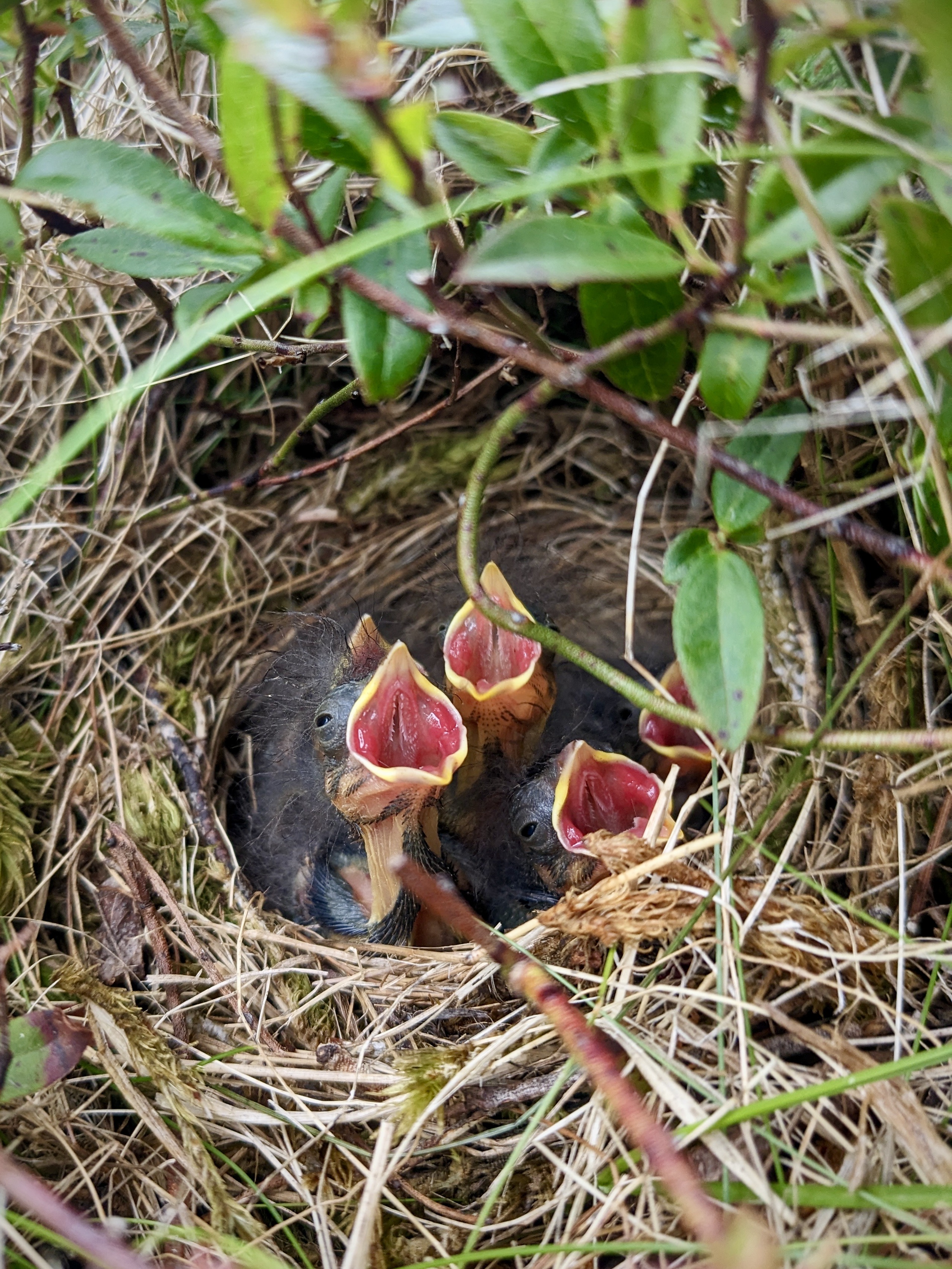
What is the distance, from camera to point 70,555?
150 centimetres

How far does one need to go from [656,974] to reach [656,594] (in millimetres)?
858

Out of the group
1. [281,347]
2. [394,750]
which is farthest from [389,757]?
[281,347]

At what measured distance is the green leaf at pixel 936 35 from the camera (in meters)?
0.53

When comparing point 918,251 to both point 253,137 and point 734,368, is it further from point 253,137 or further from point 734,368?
point 253,137

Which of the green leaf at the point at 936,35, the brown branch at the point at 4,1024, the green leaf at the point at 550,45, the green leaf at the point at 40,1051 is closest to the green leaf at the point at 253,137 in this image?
the green leaf at the point at 550,45

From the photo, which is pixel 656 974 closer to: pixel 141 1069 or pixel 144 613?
pixel 141 1069

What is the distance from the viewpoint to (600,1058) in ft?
2.11

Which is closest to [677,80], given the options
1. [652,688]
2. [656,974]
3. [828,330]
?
[828,330]

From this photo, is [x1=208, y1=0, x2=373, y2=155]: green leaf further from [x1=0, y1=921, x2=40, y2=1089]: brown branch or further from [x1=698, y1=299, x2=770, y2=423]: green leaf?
[x1=0, y1=921, x2=40, y2=1089]: brown branch

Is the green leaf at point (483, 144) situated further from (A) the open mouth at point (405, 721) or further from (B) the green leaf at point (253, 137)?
(A) the open mouth at point (405, 721)

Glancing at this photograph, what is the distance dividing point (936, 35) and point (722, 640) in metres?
0.43

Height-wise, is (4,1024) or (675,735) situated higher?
(4,1024)

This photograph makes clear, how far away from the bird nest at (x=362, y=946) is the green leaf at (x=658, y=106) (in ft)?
0.85

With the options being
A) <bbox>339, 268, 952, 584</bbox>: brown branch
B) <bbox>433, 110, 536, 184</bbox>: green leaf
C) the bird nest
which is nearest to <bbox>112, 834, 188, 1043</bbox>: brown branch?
the bird nest
